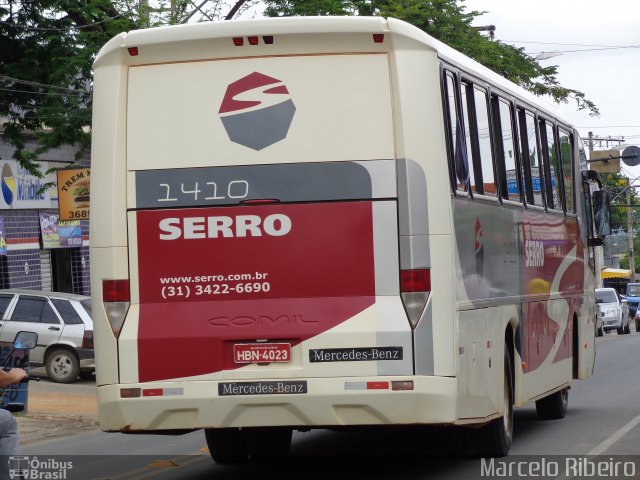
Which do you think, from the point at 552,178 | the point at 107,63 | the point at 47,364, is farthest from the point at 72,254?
the point at 107,63

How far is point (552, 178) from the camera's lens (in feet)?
48.8

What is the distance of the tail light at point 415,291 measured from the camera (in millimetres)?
9523

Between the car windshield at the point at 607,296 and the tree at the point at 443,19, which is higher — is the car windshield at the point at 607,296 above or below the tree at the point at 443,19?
below

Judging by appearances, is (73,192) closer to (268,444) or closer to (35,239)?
(35,239)

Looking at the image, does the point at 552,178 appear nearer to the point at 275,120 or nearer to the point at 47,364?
the point at 275,120

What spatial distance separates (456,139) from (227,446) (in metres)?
3.74

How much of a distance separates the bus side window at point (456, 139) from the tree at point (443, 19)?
17916mm

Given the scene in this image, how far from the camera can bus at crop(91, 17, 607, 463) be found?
9.52 m

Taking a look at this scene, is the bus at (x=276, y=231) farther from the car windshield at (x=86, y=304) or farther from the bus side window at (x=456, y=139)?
the car windshield at (x=86, y=304)

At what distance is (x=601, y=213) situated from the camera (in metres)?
17.4

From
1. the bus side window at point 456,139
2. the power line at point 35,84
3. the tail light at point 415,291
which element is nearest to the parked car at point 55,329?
the power line at point 35,84

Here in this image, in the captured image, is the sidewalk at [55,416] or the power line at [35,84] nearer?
the sidewalk at [55,416]

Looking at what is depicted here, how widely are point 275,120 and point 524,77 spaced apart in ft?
94.4

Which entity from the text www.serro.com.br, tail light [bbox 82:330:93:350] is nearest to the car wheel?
tail light [bbox 82:330:93:350]
